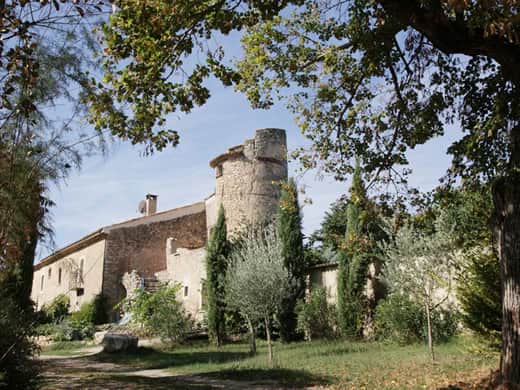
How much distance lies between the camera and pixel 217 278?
20.5 metres

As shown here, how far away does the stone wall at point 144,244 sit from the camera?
28406 millimetres

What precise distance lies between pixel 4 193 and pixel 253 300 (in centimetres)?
854

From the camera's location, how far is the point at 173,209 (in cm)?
3133

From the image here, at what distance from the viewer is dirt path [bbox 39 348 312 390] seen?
9907 millimetres

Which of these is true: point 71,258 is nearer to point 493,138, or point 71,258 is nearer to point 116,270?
point 116,270

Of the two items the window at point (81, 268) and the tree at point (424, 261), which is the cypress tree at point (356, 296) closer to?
the tree at point (424, 261)

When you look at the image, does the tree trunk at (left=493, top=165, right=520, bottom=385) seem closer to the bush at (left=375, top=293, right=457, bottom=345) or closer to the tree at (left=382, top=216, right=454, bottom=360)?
the tree at (left=382, top=216, right=454, bottom=360)

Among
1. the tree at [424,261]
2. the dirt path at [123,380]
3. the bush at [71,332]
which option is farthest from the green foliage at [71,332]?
the tree at [424,261]

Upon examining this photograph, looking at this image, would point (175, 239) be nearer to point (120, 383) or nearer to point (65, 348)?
point (65, 348)

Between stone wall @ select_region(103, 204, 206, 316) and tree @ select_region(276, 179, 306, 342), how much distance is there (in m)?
9.08

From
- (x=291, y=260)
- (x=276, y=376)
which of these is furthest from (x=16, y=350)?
(x=291, y=260)

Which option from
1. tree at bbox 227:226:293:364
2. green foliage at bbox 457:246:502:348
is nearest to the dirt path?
tree at bbox 227:226:293:364

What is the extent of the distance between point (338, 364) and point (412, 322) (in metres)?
4.52

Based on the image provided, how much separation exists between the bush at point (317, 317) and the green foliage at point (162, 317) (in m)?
4.40
